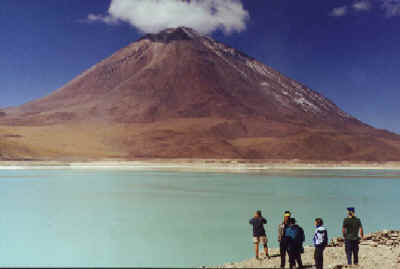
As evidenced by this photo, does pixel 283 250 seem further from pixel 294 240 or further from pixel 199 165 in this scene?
pixel 199 165

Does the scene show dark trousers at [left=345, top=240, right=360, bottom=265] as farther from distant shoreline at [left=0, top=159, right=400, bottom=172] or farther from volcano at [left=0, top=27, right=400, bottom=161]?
volcano at [left=0, top=27, right=400, bottom=161]

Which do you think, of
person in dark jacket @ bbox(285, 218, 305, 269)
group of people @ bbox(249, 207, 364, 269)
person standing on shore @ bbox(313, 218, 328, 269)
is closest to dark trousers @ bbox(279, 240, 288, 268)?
group of people @ bbox(249, 207, 364, 269)

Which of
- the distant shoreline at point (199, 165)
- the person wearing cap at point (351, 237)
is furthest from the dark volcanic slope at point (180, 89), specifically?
the person wearing cap at point (351, 237)

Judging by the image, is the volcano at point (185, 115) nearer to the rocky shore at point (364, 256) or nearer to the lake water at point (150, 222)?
the lake water at point (150, 222)

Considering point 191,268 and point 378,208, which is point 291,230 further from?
point 378,208

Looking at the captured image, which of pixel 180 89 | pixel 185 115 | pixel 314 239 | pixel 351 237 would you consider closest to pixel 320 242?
pixel 314 239

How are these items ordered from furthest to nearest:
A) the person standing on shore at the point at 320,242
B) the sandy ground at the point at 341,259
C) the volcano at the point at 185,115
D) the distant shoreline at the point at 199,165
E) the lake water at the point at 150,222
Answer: the volcano at the point at 185,115
the distant shoreline at the point at 199,165
the lake water at the point at 150,222
the sandy ground at the point at 341,259
the person standing on shore at the point at 320,242

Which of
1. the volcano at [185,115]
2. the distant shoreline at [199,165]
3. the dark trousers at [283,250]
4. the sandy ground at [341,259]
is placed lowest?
the sandy ground at [341,259]
